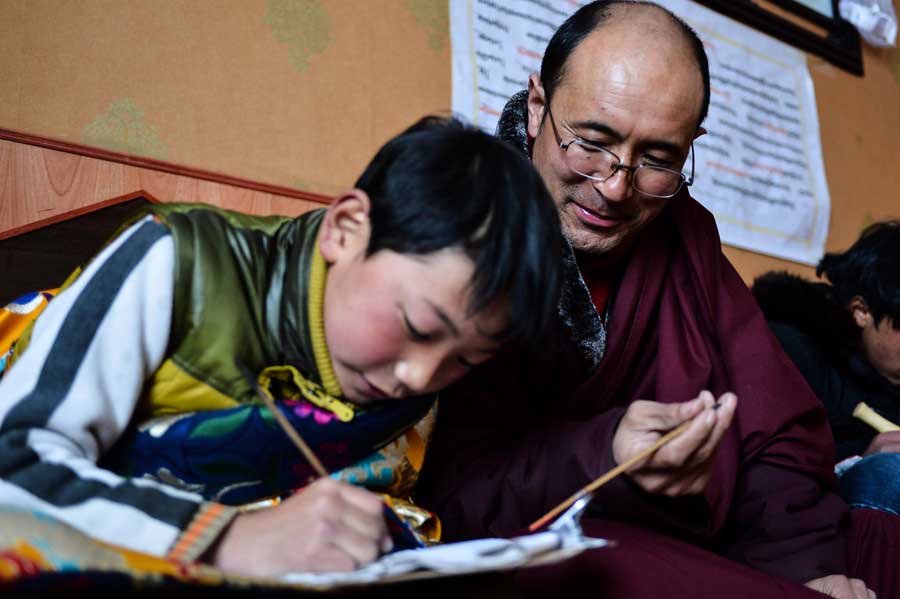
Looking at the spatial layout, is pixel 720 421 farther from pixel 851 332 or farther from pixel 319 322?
pixel 851 332

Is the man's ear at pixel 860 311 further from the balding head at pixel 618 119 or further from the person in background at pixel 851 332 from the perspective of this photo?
the balding head at pixel 618 119

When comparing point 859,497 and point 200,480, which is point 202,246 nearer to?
point 200,480

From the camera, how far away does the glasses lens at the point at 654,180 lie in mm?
1470

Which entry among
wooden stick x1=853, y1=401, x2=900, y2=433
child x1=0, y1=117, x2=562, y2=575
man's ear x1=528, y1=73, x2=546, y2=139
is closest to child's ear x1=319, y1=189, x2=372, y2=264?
child x1=0, y1=117, x2=562, y2=575

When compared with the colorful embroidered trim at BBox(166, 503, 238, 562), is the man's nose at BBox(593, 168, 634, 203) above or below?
above

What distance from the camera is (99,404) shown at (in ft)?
2.86

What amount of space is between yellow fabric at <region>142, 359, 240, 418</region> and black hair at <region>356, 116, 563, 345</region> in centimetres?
24

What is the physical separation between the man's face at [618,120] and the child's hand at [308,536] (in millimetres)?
791

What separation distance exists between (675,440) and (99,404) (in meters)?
0.69

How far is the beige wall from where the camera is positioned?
1.63 m

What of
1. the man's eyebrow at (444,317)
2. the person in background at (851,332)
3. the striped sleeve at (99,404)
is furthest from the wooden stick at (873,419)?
the striped sleeve at (99,404)

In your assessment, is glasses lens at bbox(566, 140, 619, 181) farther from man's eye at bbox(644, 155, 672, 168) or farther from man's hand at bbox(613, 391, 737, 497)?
man's hand at bbox(613, 391, 737, 497)

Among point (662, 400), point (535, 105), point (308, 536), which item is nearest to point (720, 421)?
point (662, 400)

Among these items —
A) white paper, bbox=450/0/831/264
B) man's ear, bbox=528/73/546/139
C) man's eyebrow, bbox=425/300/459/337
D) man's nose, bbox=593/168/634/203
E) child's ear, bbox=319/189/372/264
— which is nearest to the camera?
man's eyebrow, bbox=425/300/459/337
